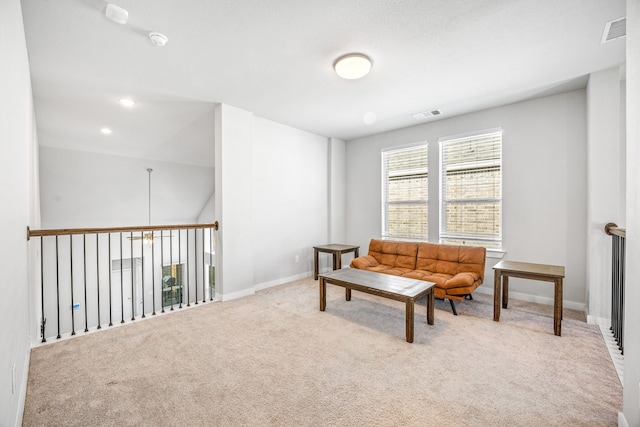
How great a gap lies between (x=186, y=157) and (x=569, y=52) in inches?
256

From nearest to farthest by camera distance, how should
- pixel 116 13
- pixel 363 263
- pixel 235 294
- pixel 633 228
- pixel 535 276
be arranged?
pixel 633 228
pixel 116 13
pixel 535 276
pixel 235 294
pixel 363 263

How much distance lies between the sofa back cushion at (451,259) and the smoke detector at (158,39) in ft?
12.9

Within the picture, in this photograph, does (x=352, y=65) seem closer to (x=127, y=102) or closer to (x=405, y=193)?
(x=405, y=193)

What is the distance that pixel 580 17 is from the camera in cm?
211

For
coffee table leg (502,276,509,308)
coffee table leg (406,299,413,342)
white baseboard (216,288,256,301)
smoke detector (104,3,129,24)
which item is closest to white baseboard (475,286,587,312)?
coffee table leg (502,276,509,308)

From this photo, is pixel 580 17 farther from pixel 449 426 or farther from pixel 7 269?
pixel 7 269

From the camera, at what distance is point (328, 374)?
2.08 metres

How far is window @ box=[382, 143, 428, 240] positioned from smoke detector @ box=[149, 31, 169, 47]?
387cm

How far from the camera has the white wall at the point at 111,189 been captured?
5176mm

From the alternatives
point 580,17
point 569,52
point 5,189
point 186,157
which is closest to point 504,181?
point 569,52

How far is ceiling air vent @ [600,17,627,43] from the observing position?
2.16m

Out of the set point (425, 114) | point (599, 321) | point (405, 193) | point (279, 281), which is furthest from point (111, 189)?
point (599, 321)

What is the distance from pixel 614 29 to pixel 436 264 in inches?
113

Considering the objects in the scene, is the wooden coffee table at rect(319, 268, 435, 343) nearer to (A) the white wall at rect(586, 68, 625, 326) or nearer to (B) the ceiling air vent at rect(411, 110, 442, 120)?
(A) the white wall at rect(586, 68, 625, 326)
